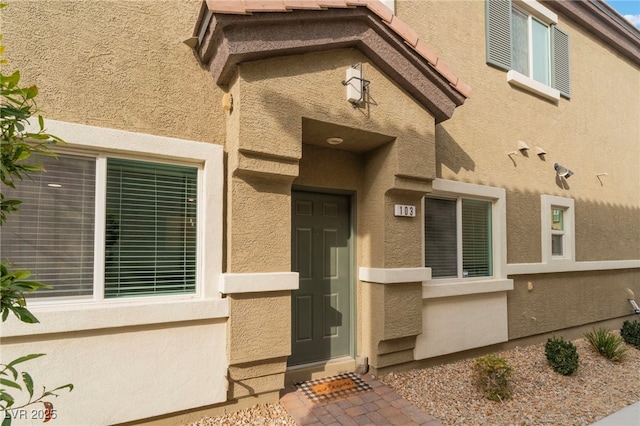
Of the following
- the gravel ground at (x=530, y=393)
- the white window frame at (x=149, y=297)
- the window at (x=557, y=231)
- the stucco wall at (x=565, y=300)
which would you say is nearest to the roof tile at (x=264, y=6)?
the white window frame at (x=149, y=297)

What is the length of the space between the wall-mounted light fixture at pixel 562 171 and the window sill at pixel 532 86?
59.3 inches

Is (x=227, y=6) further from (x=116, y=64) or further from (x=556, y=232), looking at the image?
(x=556, y=232)

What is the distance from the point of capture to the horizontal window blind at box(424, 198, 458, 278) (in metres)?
5.64

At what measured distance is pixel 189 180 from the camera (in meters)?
3.95

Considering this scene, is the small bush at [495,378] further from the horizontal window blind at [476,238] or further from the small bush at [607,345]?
the small bush at [607,345]

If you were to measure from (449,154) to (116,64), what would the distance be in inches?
194

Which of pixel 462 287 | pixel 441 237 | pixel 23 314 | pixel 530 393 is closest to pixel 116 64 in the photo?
pixel 23 314

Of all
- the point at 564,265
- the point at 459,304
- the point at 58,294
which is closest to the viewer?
the point at 58,294

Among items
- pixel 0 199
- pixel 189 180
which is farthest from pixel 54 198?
pixel 0 199

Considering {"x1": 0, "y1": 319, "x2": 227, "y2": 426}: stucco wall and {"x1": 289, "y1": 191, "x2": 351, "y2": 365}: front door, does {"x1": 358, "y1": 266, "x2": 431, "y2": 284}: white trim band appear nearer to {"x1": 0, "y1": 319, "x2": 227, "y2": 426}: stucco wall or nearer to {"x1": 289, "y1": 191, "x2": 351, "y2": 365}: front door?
{"x1": 289, "y1": 191, "x2": 351, "y2": 365}: front door

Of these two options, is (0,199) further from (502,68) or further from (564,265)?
(564,265)

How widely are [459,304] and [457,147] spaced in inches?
106

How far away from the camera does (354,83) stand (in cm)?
432

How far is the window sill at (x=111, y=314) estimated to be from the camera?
3020mm
